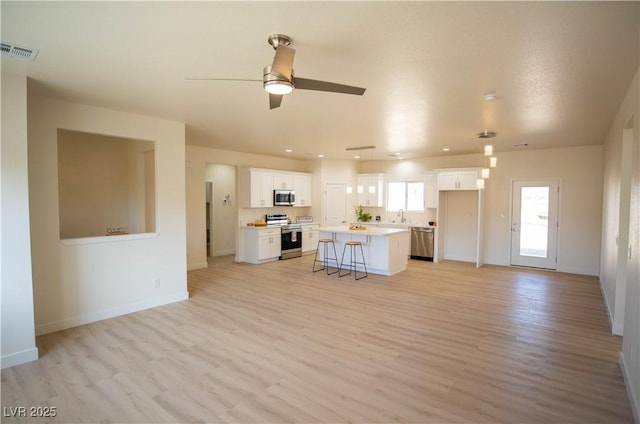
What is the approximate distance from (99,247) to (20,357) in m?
1.50

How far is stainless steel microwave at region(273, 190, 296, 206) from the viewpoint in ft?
29.2

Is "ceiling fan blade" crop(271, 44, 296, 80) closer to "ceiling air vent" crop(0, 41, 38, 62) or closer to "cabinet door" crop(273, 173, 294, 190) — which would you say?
"ceiling air vent" crop(0, 41, 38, 62)

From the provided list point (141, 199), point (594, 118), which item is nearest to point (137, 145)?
point (141, 199)

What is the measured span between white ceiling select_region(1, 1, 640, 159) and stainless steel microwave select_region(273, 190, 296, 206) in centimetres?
396

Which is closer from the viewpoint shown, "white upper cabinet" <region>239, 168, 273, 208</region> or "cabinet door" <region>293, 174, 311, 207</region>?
"white upper cabinet" <region>239, 168, 273, 208</region>

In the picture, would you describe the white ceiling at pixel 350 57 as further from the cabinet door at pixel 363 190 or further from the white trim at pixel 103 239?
the cabinet door at pixel 363 190

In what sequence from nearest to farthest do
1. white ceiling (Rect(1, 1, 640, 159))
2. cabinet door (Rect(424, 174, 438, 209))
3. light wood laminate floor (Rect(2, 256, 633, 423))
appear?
white ceiling (Rect(1, 1, 640, 159)) → light wood laminate floor (Rect(2, 256, 633, 423)) → cabinet door (Rect(424, 174, 438, 209))

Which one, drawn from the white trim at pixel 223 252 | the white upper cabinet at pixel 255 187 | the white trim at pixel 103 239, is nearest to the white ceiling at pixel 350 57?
the white trim at pixel 103 239

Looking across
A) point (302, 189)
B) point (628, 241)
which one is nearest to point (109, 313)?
point (302, 189)

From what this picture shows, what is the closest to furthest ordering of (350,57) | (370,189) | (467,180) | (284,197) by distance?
(350,57) → (467,180) → (284,197) → (370,189)

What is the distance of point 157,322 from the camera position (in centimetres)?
438

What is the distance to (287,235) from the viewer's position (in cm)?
892

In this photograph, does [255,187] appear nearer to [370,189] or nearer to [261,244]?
[261,244]

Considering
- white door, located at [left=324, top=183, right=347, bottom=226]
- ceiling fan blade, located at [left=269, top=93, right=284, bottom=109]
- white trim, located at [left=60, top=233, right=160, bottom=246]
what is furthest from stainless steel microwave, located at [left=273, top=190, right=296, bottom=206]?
ceiling fan blade, located at [left=269, top=93, right=284, bottom=109]
